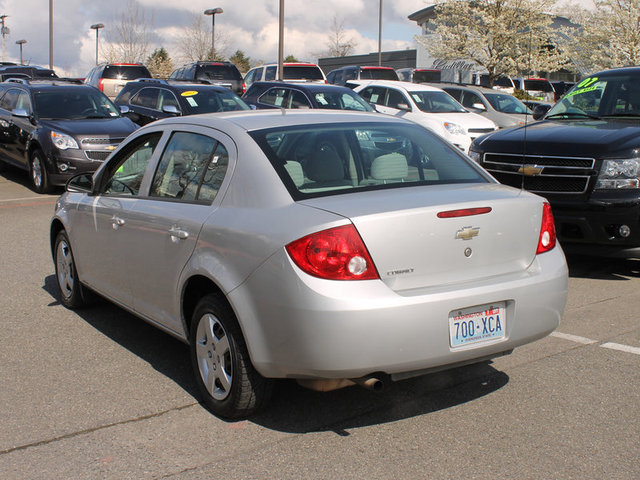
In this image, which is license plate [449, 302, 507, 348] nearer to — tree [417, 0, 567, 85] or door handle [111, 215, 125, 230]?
door handle [111, 215, 125, 230]

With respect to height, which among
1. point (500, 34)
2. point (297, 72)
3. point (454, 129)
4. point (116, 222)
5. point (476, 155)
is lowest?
point (116, 222)

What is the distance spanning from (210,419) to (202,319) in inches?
20.8

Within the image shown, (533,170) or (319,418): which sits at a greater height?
(533,170)

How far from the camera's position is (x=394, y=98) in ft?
62.2

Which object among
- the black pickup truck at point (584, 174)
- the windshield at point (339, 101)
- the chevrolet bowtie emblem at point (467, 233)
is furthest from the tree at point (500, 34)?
the chevrolet bowtie emblem at point (467, 233)

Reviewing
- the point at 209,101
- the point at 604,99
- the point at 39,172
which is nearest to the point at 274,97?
the point at 209,101

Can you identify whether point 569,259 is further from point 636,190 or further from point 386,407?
point 386,407

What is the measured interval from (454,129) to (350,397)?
13.3 meters

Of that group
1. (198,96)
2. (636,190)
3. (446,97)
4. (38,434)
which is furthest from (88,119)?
(38,434)

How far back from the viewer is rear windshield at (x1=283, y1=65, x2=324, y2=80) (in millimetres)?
26969

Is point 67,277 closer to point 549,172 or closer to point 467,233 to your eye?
point 467,233

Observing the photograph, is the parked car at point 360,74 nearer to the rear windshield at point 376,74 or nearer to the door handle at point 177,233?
the rear windshield at point 376,74

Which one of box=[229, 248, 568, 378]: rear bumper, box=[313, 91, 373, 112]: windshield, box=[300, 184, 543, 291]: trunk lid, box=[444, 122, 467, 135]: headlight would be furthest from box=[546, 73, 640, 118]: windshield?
box=[313, 91, 373, 112]: windshield

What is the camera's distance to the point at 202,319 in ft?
14.3
